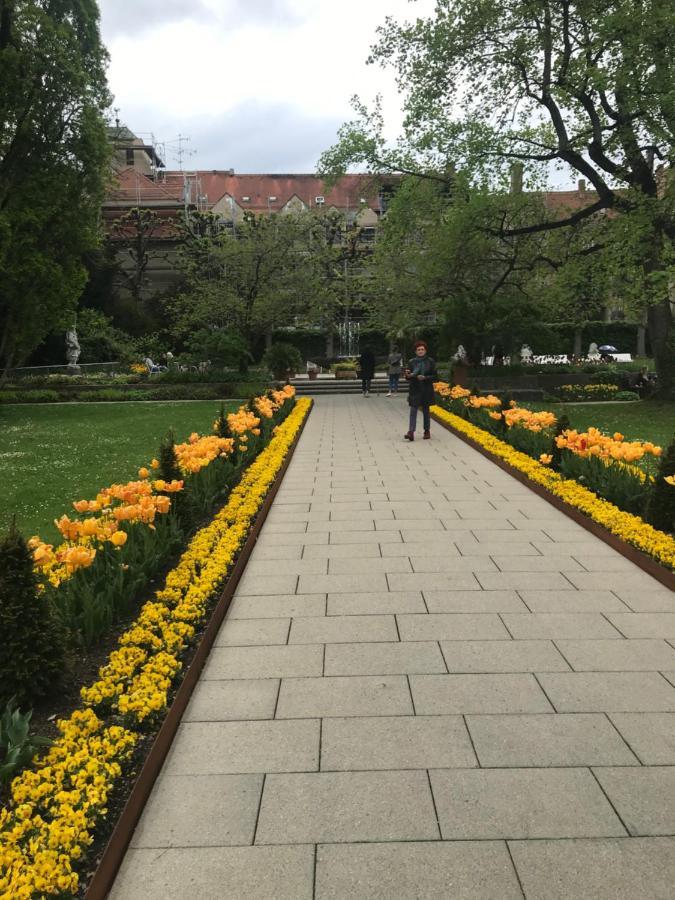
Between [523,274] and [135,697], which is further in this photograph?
[523,274]

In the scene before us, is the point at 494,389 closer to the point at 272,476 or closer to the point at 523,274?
the point at 523,274

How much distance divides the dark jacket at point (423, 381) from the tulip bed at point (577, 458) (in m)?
1.12

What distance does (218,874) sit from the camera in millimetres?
2238

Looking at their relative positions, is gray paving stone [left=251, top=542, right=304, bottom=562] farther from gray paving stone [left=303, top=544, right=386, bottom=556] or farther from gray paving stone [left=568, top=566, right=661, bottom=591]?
gray paving stone [left=568, top=566, right=661, bottom=591]

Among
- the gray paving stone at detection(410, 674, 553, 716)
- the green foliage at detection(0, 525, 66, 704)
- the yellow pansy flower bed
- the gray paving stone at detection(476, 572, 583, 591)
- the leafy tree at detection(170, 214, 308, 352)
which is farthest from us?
the leafy tree at detection(170, 214, 308, 352)

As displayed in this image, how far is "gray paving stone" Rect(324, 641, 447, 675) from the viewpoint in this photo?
365 centimetres

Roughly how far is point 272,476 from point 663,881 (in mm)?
6636

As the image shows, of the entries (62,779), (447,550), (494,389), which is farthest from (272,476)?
(494,389)

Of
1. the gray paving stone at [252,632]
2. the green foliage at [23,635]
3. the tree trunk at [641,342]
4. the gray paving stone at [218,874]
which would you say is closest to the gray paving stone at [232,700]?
the gray paving stone at [252,632]

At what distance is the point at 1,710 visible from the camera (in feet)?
10.2

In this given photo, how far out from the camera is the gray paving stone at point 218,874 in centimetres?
216

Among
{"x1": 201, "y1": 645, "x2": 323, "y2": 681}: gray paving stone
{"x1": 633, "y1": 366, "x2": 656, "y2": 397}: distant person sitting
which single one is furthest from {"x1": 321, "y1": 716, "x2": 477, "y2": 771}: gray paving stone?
{"x1": 633, "y1": 366, "x2": 656, "y2": 397}: distant person sitting

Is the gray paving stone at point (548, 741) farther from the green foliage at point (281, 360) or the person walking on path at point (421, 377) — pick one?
the green foliage at point (281, 360)

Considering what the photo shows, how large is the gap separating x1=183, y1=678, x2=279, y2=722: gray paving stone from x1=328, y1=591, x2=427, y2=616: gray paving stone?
1.04 metres
